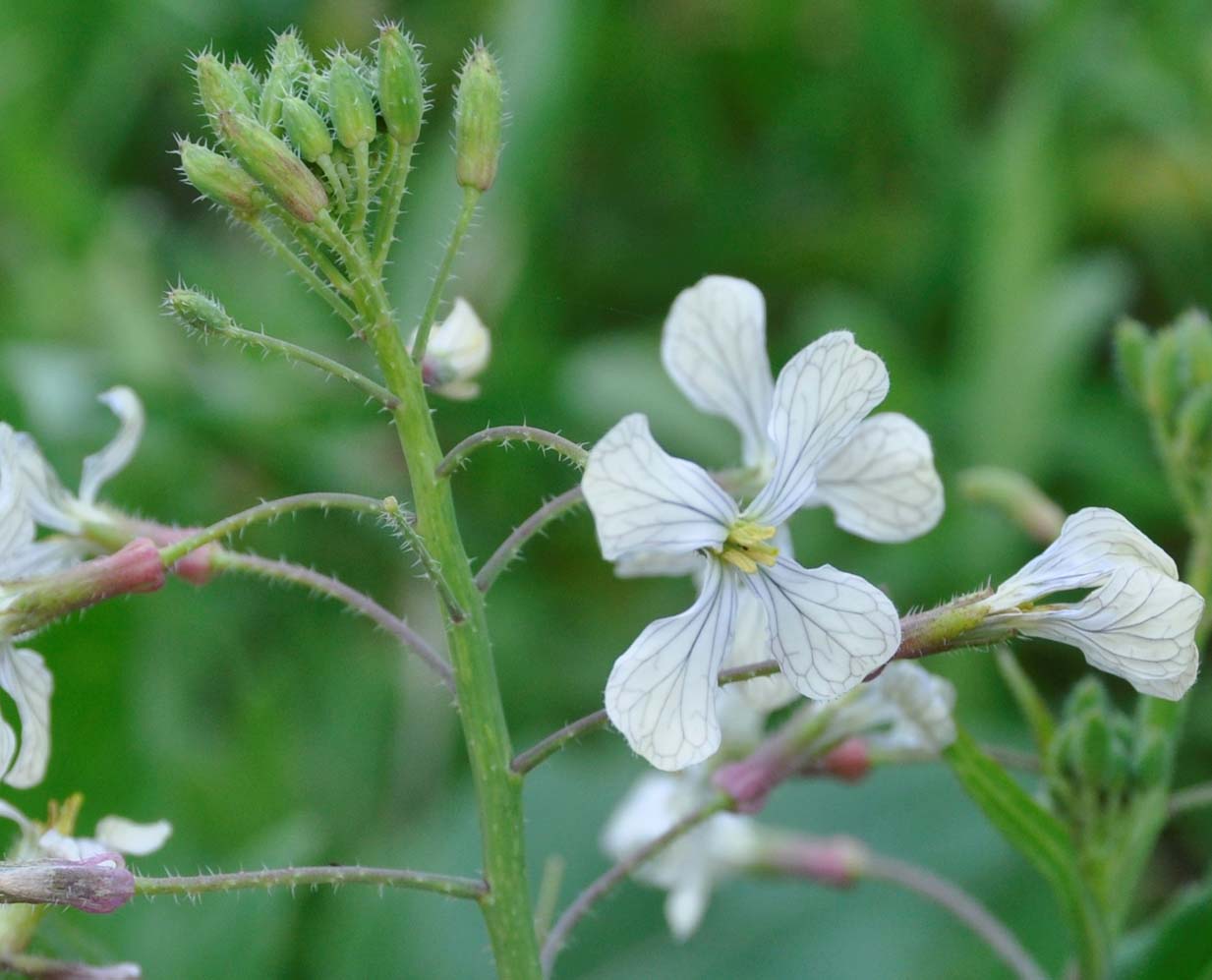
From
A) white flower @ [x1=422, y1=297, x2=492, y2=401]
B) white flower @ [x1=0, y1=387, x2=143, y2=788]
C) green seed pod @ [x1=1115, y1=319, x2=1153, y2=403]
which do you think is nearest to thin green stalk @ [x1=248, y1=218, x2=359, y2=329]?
white flower @ [x1=422, y1=297, x2=492, y2=401]

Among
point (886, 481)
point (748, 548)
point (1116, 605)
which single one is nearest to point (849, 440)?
point (886, 481)

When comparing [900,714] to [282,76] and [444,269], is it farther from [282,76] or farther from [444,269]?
[282,76]

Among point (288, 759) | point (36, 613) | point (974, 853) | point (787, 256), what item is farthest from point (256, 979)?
point (787, 256)

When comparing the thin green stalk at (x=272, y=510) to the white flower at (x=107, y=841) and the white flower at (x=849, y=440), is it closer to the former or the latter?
the white flower at (x=107, y=841)

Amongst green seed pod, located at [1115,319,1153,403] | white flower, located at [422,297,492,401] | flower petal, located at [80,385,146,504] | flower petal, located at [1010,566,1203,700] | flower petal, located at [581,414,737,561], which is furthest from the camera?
green seed pod, located at [1115,319,1153,403]

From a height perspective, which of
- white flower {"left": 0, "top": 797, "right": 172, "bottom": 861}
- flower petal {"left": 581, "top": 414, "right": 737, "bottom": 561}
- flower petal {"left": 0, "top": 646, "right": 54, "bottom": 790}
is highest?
flower petal {"left": 581, "top": 414, "right": 737, "bottom": 561}

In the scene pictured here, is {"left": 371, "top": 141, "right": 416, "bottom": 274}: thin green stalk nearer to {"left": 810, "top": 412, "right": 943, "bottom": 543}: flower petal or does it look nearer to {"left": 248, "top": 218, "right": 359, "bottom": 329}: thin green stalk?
{"left": 248, "top": 218, "right": 359, "bottom": 329}: thin green stalk

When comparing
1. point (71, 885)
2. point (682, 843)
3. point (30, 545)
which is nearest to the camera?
point (71, 885)

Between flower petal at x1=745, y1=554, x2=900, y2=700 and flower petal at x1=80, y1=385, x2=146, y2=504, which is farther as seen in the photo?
flower petal at x1=80, y1=385, x2=146, y2=504
